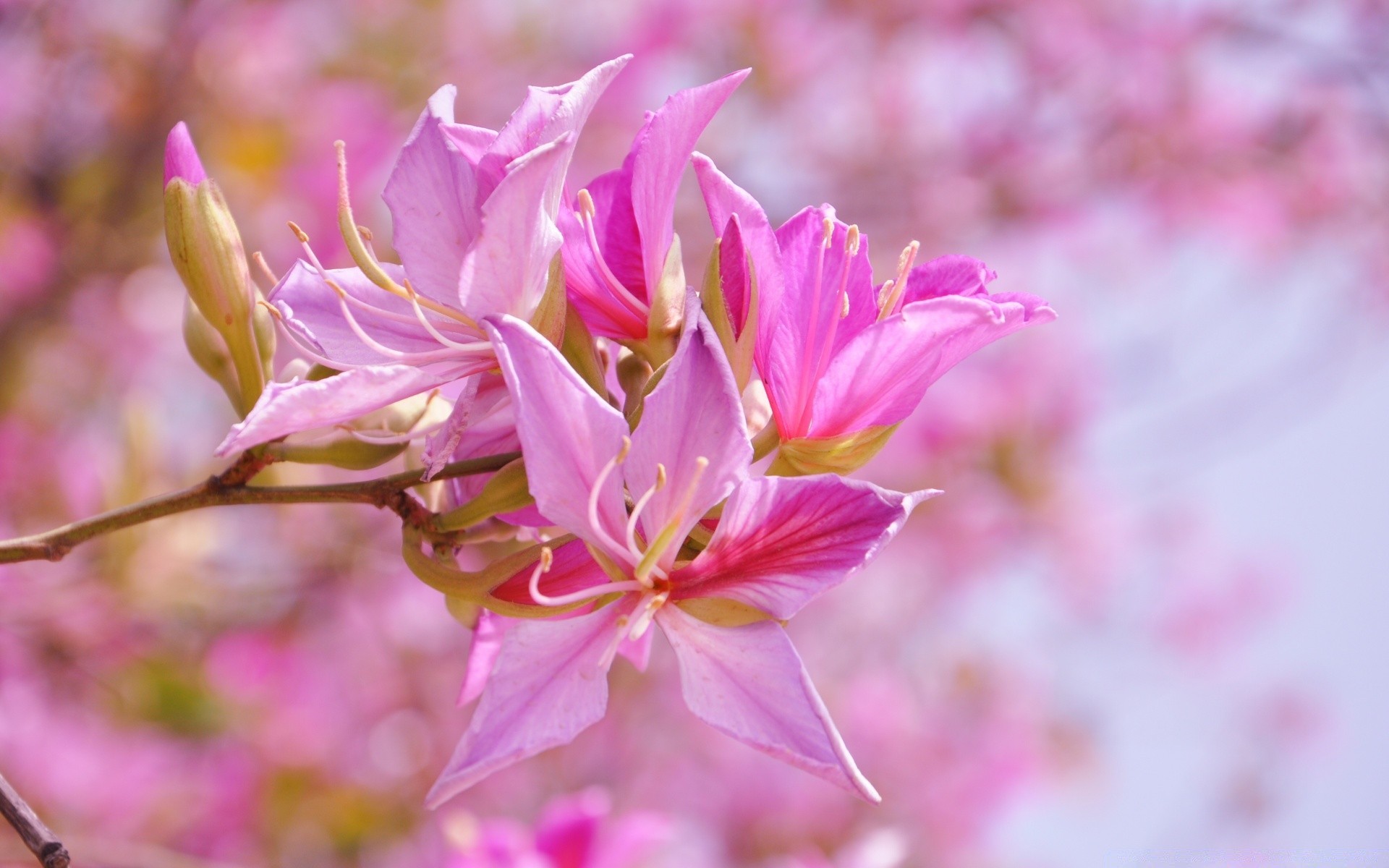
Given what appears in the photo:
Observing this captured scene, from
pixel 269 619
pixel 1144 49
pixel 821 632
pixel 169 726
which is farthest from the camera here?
pixel 821 632

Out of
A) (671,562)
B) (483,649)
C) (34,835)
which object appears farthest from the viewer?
(483,649)

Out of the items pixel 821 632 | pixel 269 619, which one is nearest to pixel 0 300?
pixel 269 619

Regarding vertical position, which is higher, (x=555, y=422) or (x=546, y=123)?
(x=546, y=123)

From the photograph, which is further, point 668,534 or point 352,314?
point 352,314

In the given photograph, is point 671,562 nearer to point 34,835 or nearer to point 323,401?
point 323,401

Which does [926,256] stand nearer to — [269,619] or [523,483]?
[269,619]

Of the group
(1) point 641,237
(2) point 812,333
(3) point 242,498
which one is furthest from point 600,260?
(3) point 242,498

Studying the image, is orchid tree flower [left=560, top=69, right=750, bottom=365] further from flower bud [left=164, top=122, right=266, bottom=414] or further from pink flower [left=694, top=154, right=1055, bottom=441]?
flower bud [left=164, top=122, right=266, bottom=414]

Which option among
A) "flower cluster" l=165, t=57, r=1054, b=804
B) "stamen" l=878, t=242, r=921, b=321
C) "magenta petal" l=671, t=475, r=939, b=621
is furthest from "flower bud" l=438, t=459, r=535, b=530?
"stamen" l=878, t=242, r=921, b=321
